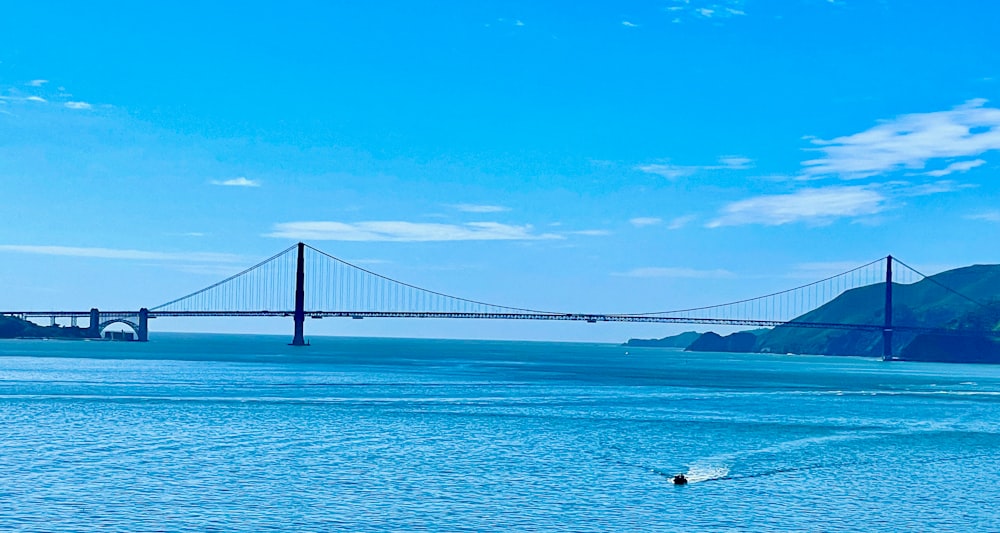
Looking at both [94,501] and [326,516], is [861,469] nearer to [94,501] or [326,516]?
[326,516]

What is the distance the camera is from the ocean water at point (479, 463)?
89.0 ft

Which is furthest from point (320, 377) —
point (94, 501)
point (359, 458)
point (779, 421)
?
point (94, 501)

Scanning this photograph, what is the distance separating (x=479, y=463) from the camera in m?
36.8

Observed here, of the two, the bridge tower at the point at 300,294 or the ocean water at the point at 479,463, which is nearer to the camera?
the ocean water at the point at 479,463

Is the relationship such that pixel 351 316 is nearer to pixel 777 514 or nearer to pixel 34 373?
pixel 34 373

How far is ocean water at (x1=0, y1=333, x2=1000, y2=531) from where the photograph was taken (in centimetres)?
2712

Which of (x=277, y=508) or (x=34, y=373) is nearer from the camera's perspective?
(x=277, y=508)

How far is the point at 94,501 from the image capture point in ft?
91.7

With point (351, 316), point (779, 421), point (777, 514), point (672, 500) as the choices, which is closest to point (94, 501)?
point (672, 500)

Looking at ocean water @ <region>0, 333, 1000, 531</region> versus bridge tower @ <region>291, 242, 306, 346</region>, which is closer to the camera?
ocean water @ <region>0, 333, 1000, 531</region>

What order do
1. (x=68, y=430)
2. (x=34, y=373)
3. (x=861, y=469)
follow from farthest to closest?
(x=34, y=373) → (x=68, y=430) → (x=861, y=469)

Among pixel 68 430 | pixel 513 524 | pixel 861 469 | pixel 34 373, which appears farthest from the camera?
pixel 34 373

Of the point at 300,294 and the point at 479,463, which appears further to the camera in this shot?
the point at 300,294

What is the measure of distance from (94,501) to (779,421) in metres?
38.2
